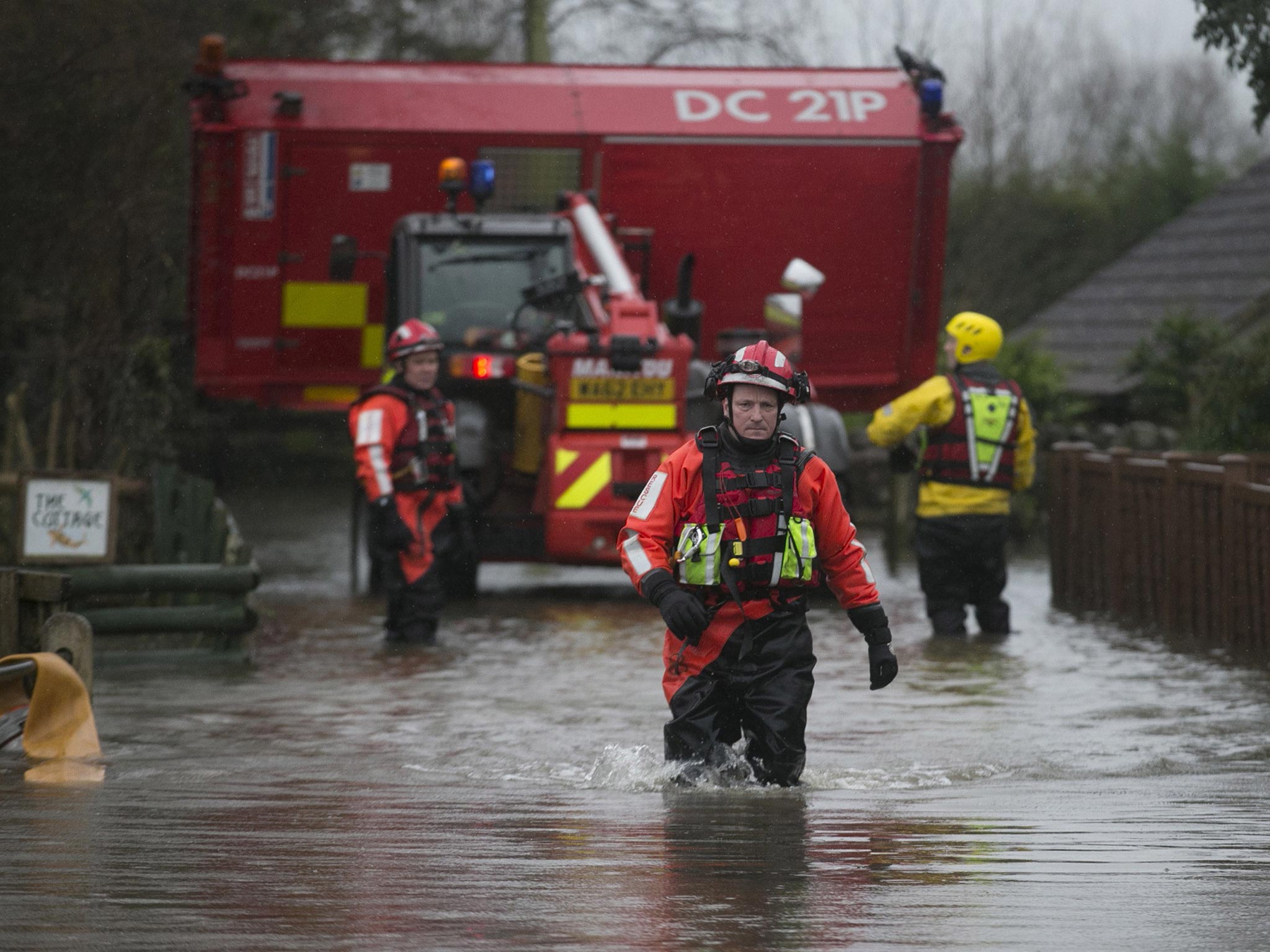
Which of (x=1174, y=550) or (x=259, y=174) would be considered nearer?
(x=1174, y=550)

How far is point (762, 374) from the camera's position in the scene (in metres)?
6.56

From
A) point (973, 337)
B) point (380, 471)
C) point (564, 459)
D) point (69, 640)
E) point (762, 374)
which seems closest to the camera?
point (762, 374)

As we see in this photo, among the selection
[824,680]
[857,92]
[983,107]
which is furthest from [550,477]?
[983,107]

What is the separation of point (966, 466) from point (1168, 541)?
4.34ft

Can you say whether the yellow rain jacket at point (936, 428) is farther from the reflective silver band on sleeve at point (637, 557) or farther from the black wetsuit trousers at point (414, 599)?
the reflective silver band on sleeve at point (637, 557)

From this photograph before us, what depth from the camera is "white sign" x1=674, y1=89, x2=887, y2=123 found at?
14.9m

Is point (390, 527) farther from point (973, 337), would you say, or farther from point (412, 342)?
point (973, 337)

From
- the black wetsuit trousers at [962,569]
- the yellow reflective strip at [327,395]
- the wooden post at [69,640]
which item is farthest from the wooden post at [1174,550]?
the wooden post at [69,640]

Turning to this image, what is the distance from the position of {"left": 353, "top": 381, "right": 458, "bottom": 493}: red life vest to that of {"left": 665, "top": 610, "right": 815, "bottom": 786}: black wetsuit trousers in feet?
14.7

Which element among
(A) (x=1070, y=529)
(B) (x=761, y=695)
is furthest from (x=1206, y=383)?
(B) (x=761, y=695)

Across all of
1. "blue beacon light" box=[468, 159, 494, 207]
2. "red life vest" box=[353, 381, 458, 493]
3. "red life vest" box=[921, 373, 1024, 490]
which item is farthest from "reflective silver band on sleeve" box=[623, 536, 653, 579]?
"blue beacon light" box=[468, 159, 494, 207]

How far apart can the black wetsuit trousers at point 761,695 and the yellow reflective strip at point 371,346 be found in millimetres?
8266

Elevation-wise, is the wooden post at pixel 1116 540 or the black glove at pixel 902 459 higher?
the black glove at pixel 902 459

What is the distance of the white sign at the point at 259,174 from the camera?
14.3 metres
